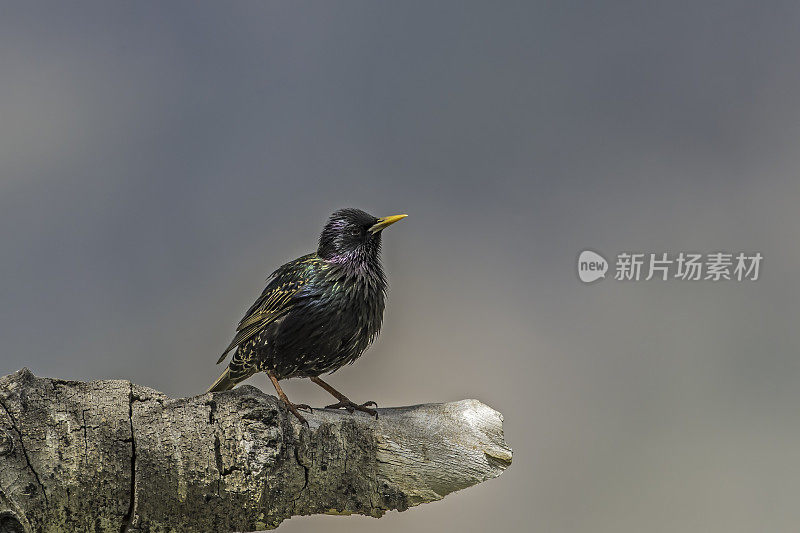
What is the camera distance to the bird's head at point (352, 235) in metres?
3.71

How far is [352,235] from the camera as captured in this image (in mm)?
3736

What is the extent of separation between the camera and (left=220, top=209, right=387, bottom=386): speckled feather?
355 centimetres

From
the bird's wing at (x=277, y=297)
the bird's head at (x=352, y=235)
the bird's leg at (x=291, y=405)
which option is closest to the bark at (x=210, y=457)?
the bird's leg at (x=291, y=405)

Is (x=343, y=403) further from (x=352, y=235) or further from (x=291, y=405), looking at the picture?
(x=352, y=235)

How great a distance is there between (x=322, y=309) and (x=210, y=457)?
2.63 feet

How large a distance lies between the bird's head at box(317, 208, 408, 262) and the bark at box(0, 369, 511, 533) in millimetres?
744

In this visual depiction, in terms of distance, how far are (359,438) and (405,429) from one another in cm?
22

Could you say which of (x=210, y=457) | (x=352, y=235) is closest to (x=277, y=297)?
(x=352, y=235)

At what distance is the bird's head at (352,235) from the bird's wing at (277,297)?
95 millimetres

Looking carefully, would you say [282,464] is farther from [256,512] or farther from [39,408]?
[39,408]

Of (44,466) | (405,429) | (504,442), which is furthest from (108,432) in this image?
(504,442)

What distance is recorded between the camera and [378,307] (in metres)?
3.70

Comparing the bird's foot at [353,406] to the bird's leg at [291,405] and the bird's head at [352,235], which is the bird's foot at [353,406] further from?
the bird's head at [352,235]

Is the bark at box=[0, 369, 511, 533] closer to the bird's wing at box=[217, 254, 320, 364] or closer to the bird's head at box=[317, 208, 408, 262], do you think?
the bird's wing at box=[217, 254, 320, 364]
